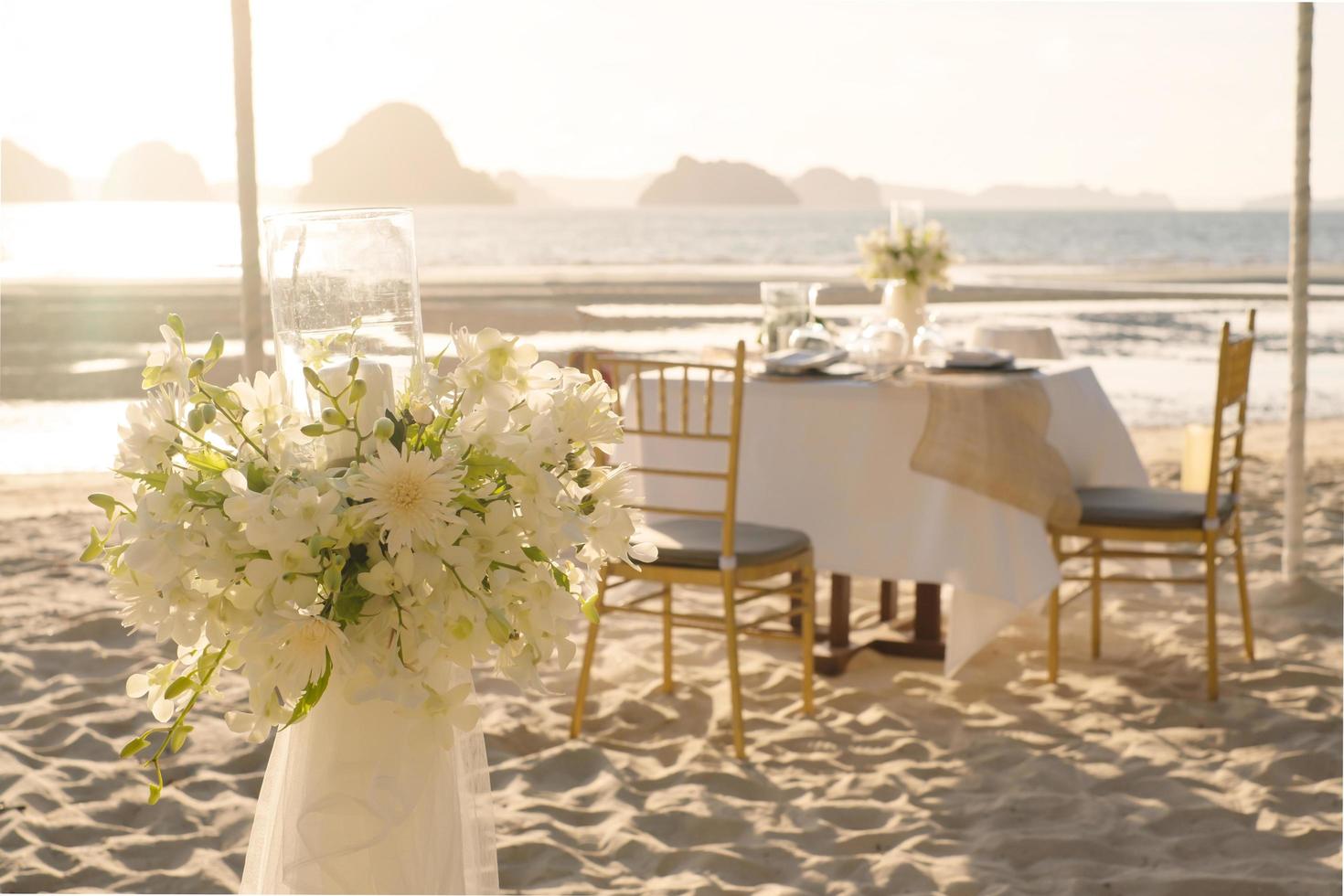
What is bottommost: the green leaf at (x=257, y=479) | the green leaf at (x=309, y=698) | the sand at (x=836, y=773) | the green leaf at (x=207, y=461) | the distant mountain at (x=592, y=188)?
the sand at (x=836, y=773)

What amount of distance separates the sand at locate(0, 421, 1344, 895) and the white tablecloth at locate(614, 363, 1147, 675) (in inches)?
13.1

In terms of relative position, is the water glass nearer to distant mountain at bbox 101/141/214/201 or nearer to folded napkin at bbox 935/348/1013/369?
folded napkin at bbox 935/348/1013/369

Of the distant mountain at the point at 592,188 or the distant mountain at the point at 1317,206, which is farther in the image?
the distant mountain at the point at 1317,206

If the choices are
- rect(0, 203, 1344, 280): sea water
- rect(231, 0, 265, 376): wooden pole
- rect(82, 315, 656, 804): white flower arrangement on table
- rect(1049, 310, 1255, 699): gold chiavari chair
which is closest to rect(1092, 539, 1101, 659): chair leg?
rect(1049, 310, 1255, 699): gold chiavari chair

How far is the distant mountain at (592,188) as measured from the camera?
3294 centimetres

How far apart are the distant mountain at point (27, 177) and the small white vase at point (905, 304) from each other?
935 inches

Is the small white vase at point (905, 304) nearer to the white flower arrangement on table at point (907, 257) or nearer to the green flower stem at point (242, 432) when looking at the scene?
the white flower arrangement on table at point (907, 257)

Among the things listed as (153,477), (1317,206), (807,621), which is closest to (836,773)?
(807,621)

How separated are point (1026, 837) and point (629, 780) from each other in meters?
0.88

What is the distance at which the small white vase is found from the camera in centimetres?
433

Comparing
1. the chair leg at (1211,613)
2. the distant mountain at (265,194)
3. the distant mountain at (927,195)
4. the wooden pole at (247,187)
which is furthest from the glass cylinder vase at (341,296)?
the distant mountain at (265,194)

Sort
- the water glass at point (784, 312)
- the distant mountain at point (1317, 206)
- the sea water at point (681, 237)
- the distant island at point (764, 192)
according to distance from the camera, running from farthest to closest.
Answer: the distant mountain at point (1317, 206)
the distant island at point (764, 192)
the sea water at point (681, 237)
the water glass at point (784, 312)

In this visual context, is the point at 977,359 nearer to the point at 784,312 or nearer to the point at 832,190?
the point at 784,312

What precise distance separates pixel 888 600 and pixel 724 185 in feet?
100
